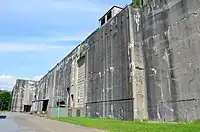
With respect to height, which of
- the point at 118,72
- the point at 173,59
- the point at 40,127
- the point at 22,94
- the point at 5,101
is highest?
the point at 22,94

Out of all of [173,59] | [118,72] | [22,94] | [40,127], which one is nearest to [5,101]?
[22,94]

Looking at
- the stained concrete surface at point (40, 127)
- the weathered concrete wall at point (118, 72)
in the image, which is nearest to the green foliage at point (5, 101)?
the weathered concrete wall at point (118, 72)

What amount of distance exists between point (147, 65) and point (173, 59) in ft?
12.7

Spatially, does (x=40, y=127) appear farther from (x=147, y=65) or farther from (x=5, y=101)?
(x=5, y=101)

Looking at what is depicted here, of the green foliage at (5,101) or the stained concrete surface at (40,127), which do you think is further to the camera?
the green foliage at (5,101)

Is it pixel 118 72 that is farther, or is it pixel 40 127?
pixel 118 72

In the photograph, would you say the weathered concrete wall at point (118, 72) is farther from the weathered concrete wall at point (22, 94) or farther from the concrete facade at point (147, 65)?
the weathered concrete wall at point (22, 94)

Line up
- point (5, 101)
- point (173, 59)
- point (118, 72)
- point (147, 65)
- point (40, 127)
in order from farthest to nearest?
point (5, 101)
point (118, 72)
point (147, 65)
point (173, 59)
point (40, 127)

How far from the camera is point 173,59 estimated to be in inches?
705

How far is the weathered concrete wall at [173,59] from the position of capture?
53.0ft

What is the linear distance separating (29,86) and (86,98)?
197 feet

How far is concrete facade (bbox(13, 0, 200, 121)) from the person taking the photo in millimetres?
16609

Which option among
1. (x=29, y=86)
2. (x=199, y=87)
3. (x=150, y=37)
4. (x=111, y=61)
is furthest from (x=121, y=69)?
(x=29, y=86)

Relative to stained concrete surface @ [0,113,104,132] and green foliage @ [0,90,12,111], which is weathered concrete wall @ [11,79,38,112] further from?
stained concrete surface @ [0,113,104,132]
